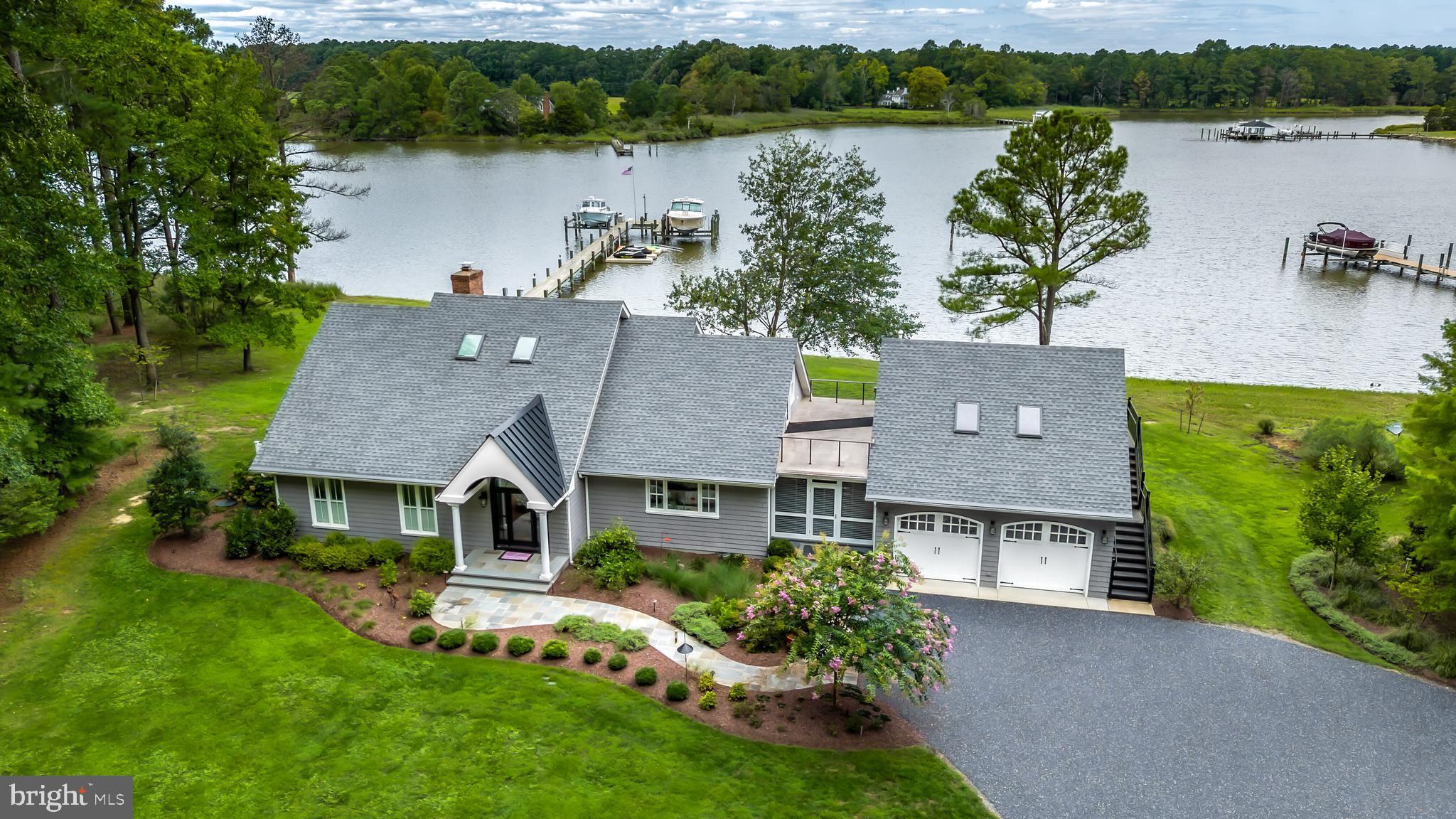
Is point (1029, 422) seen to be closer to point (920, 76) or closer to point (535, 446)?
point (535, 446)

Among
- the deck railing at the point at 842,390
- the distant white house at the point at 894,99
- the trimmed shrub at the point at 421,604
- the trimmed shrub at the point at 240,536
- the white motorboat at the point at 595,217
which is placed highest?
the distant white house at the point at 894,99

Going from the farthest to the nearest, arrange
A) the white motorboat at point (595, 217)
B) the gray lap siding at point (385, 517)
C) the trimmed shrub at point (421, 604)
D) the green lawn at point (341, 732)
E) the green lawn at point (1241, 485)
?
the white motorboat at point (595, 217), the gray lap siding at point (385, 517), the green lawn at point (1241, 485), the trimmed shrub at point (421, 604), the green lawn at point (341, 732)

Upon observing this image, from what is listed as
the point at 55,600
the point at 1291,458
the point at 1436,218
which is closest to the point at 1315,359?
the point at 1291,458

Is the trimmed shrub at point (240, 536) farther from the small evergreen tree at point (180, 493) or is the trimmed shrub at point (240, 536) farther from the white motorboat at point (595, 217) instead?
the white motorboat at point (595, 217)

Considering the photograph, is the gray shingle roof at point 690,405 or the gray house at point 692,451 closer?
the gray house at point 692,451

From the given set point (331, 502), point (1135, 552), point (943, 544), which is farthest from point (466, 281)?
point (1135, 552)

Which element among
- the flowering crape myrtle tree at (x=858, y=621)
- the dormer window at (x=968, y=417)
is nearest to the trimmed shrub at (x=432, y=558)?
the flowering crape myrtle tree at (x=858, y=621)

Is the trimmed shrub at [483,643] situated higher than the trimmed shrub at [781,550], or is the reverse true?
the trimmed shrub at [781,550]
